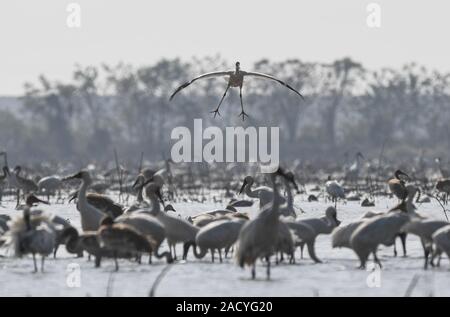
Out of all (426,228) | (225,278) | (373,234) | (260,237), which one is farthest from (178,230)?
(426,228)

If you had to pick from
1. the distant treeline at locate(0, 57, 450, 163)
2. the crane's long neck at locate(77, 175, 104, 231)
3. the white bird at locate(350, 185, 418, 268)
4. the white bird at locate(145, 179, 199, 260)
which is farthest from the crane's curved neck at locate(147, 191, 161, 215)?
the distant treeline at locate(0, 57, 450, 163)

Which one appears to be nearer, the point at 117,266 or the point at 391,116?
the point at 117,266

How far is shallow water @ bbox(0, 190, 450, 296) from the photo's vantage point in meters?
10.9

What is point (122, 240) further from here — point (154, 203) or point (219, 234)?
point (154, 203)

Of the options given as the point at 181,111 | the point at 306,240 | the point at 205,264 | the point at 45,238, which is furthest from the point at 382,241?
the point at 181,111

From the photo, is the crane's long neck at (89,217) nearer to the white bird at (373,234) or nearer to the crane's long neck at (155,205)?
the crane's long neck at (155,205)

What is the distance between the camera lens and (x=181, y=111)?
295 ft

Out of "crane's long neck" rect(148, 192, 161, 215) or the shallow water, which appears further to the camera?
"crane's long neck" rect(148, 192, 161, 215)

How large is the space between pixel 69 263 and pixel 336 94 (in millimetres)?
79843

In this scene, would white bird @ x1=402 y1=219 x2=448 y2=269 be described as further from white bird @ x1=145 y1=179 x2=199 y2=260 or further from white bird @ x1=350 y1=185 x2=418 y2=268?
white bird @ x1=145 y1=179 x2=199 y2=260

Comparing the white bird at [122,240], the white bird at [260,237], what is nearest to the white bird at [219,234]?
the white bird at [122,240]

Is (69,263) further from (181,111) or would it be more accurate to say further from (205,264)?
(181,111)

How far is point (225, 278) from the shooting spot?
11.8 meters
